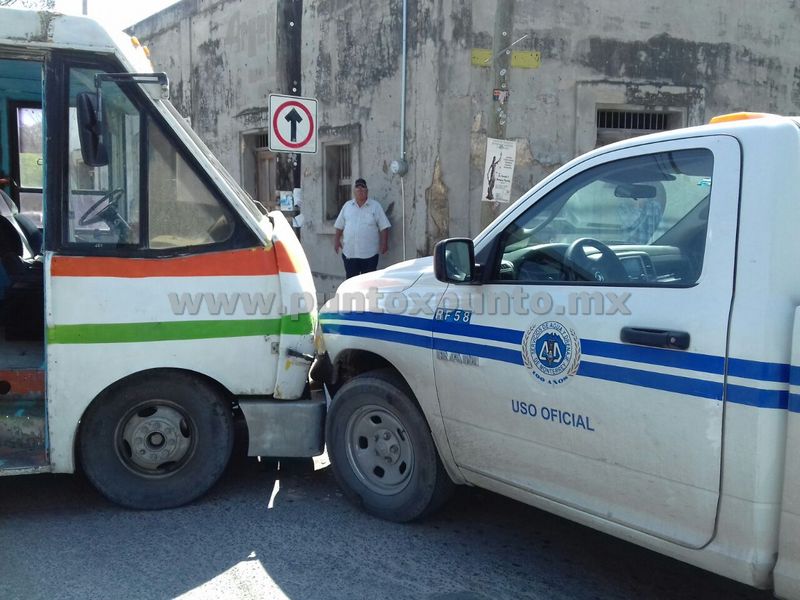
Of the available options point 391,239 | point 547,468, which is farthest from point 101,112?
point 391,239

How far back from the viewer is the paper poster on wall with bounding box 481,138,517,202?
303 inches

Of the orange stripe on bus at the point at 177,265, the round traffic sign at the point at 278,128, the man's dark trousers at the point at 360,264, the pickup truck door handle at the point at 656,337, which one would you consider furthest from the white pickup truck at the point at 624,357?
the man's dark trousers at the point at 360,264

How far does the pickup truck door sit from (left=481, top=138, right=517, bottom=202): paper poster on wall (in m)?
4.14

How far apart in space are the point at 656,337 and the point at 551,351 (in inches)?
19.9

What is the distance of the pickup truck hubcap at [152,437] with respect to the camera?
164 inches

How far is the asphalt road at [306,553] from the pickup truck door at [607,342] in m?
0.49

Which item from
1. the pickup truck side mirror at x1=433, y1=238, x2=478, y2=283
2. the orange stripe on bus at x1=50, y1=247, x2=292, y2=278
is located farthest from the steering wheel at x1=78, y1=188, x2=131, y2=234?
the pickup truck side mirror at x1=433, y1=238, x2=478, y2=283

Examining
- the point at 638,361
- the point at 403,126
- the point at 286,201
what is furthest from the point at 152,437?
the point at 286,201

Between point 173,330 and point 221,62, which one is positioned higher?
point 221,62

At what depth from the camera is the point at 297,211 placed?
11.8m

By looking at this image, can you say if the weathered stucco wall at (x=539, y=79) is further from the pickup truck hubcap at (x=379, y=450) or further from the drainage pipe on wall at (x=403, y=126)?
the pickup truck hubcap at (x=379, y=450)

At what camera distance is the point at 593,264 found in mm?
3275

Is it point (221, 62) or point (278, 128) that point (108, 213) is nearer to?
point (278, 128)

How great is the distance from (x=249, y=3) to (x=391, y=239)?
579 centimetres
